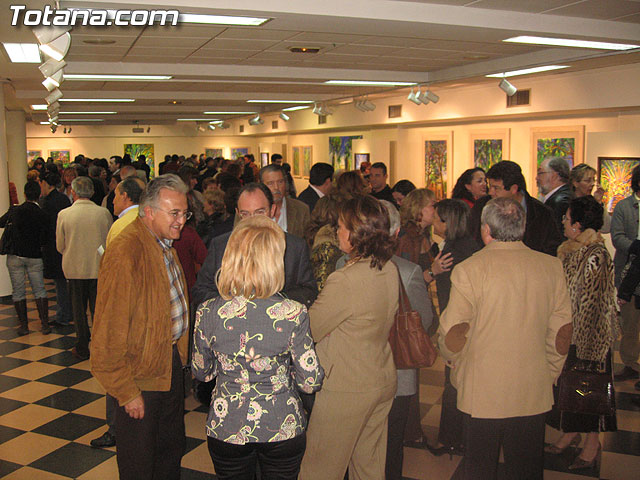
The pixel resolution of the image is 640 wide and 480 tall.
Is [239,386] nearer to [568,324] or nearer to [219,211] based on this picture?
[568,324]

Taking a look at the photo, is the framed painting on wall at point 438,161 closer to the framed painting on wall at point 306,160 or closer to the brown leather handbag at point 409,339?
the framed painting on wall at point 306,160

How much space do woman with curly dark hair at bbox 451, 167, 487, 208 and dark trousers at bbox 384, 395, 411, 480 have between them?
334 cm

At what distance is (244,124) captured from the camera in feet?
73.3

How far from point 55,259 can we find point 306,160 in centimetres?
1198

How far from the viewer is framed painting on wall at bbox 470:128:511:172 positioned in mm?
10961

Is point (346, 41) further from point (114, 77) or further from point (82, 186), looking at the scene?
point (114, 77)

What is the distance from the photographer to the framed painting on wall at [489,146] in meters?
11.0

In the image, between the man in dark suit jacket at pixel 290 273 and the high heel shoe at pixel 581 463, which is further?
the high heel shoe at pixel 581 463


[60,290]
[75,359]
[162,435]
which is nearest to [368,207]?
[162,435]

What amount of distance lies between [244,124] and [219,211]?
17.1 meters

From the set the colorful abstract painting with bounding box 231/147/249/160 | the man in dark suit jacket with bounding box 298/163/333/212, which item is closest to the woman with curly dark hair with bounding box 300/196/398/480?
the man in dark suit jacket with bounding box 298/163/333/212

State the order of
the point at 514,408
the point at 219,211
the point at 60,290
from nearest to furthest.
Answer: the point at 514,408 < the point at 219,211 < the point at 60,290

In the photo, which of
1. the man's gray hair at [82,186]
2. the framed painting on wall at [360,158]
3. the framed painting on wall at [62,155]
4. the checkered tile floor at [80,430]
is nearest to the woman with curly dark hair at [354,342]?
the checkered tile floor at [80,430]

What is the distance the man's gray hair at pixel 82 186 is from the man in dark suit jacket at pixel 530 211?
3986 mm
